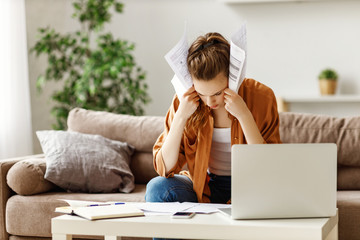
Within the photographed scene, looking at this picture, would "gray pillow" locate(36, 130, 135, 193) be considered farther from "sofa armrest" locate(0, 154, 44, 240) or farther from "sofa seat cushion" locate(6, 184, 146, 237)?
"sofa armrest" locate(0, 154, 44, 240)

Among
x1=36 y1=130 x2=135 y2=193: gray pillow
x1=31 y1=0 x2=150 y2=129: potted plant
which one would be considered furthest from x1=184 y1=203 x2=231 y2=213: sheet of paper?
x1=31 y1=0 x2=150 y2=129: potted plant

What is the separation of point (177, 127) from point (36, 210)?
2.87ft

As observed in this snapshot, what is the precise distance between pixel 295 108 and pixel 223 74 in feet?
8.05

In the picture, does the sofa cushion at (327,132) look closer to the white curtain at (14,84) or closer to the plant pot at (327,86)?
the plant pot at (327,86)

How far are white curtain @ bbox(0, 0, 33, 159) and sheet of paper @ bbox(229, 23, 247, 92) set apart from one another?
7.50 feet

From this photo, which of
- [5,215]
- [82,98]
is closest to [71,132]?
[5,215]

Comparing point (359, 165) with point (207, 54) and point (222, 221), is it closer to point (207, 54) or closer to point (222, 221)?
point (207, 54)

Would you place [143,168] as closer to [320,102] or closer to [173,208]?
[173,208]

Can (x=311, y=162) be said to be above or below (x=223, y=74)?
below

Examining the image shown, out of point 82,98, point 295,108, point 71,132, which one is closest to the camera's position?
point 71,132

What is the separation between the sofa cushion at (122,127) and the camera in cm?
272

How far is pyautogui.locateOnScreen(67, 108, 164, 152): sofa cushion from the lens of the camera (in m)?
2.72

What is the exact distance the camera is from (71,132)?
8.75ft

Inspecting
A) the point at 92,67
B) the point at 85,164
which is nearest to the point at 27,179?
the point at 85,164
